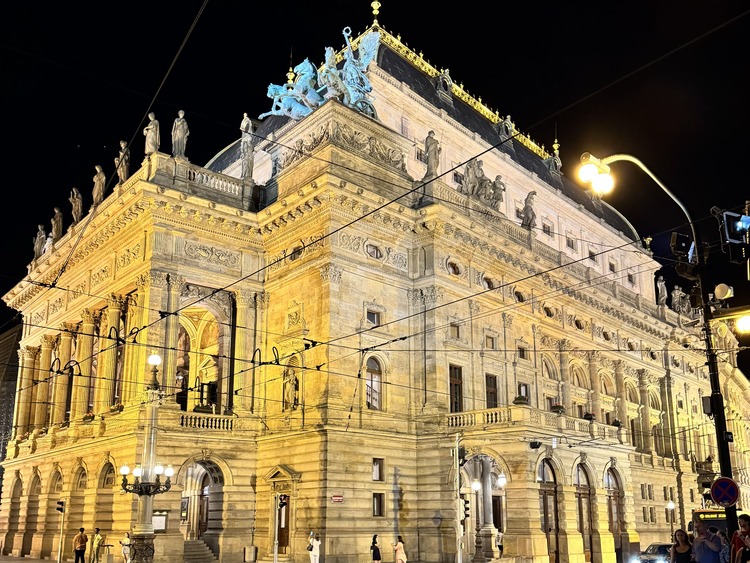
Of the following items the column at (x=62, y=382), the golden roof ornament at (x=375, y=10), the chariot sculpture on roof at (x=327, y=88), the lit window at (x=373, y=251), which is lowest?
the column at (x=62, y=382)

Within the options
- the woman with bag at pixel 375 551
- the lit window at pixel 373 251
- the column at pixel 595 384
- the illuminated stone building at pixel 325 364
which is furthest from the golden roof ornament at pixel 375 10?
the woman with bag at pixel 375 551

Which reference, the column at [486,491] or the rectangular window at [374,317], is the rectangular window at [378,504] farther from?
the rectangular window at [374,317]

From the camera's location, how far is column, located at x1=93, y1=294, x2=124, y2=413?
112ft

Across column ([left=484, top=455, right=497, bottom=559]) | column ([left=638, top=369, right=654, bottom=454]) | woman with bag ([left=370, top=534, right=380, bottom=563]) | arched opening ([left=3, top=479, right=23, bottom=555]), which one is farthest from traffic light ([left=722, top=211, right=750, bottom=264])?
column ([left=638, top=369, right=654, bottom=454])

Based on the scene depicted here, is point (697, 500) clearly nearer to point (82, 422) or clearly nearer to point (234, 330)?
point (234, 330)

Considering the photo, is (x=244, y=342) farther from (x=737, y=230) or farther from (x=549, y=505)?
(x=737, y=230)

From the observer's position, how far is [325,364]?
30.6 meters

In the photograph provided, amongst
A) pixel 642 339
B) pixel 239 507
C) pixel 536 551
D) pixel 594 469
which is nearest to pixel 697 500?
pixel 642 339

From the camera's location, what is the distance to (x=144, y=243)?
107 feet

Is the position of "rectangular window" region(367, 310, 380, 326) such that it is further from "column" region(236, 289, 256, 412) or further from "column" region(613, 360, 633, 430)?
"column" region(613, 360, 633, 430)

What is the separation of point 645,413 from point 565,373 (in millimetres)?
12538

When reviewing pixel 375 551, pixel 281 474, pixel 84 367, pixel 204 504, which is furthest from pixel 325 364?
pixel 84 367

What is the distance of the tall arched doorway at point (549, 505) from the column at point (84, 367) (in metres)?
21.7

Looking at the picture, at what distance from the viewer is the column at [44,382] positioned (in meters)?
43.2
